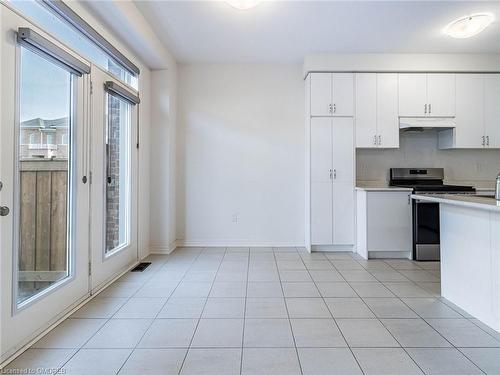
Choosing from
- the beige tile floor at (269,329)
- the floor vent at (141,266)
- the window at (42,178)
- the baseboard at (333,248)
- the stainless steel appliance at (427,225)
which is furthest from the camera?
the baseboard at (333,248)

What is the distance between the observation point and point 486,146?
446cm

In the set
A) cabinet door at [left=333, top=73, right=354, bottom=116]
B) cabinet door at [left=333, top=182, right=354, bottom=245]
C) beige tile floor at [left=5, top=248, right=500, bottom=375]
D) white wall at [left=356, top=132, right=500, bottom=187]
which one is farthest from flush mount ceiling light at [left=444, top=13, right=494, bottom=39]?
beige tile floor at [left=5, top=248, right=500, bottom=375]

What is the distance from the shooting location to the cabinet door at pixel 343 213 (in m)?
4.44

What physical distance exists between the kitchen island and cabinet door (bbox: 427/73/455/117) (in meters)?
2.30

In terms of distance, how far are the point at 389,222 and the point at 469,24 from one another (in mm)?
2357

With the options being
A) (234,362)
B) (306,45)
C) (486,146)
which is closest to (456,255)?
(234,362)

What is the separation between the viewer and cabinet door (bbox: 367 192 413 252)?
13.6ft

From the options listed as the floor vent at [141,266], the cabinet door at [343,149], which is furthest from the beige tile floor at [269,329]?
the cabinet door at [343,149]

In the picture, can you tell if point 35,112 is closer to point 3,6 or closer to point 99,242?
point 3,6

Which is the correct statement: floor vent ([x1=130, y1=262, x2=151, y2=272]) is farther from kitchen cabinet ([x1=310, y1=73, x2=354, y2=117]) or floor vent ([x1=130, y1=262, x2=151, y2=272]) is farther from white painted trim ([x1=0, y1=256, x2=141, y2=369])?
kitchen cabinet ([x1=310, y1=73, x2=354, y2=117])

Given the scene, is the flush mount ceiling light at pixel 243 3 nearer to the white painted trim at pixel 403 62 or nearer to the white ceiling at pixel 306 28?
the white ceiling at pixel 306 28

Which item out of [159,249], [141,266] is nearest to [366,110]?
[159,249]

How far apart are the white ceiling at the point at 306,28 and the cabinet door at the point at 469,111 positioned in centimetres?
41

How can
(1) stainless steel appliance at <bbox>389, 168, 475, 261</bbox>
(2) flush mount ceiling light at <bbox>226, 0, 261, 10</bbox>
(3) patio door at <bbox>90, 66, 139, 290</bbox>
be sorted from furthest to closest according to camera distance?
1. (1) stainless steel appliance at <bbox>389, 168, 475, 261</bbox>
2. (3) patio door at <bbox>90, 66, 139, 290</bbox>
3. (2) flush mount ceiling light at <bbox>226, 0, 261, 10</bbox>
